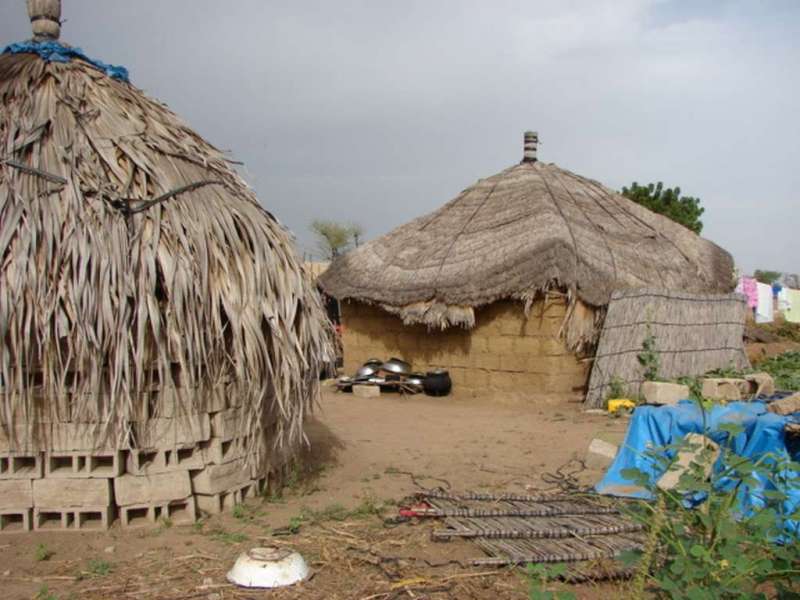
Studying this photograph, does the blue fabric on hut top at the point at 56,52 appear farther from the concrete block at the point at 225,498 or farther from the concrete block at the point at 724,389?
the concrete block at the point at 724,389

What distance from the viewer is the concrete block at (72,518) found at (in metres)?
4.93

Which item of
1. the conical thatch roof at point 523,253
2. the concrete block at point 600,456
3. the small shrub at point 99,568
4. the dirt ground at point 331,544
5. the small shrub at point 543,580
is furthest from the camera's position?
the conical thatch roof at point 523,253

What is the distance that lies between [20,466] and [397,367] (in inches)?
295

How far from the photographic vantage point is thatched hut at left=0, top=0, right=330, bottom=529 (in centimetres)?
477

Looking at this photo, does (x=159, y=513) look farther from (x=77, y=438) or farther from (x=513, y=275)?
(x=513, y=275)

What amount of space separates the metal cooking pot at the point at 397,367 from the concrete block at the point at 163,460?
22.6 feet

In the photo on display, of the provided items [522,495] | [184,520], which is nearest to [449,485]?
[522,495]

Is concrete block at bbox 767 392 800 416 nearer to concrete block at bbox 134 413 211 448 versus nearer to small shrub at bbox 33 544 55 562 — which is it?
concrete block at bbox 134 413 211 448

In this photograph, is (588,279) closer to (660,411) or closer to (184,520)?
(660,411)

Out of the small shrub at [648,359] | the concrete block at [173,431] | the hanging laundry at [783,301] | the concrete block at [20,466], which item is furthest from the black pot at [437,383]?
the hanging laundry at [783,301]

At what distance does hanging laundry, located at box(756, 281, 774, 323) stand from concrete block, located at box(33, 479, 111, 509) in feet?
81.9

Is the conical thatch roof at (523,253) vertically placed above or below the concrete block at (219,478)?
above

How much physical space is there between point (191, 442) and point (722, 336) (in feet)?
32.7

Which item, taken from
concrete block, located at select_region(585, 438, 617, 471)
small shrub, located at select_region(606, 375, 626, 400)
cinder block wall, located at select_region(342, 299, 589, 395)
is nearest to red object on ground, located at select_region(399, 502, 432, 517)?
concrete block, located at select_region(585, 438, 617, 471)
